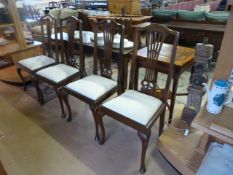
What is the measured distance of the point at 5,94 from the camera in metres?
2.59

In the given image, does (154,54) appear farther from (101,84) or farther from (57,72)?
(57,72)

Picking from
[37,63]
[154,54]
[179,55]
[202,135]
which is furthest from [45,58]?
[202,135]

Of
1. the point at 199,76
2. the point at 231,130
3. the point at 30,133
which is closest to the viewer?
the point at 231,130

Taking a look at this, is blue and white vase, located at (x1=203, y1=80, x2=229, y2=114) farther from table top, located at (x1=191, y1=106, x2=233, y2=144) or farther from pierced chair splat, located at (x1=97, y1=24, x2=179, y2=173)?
pierced chair splat, located at (x1=97, y1=24, x2=179, y2=173)

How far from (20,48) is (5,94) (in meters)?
0.72

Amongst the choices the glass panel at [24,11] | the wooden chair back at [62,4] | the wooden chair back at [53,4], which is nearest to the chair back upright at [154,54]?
the glass panel at [24,11]

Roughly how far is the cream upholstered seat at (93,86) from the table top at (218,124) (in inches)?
33.8

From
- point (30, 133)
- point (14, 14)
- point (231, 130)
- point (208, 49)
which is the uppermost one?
point (14, 14)

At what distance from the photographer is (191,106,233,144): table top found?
100cm

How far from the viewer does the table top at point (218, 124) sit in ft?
3.27

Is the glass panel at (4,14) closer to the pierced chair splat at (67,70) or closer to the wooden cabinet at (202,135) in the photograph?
the pierced chair splat at (67,70)

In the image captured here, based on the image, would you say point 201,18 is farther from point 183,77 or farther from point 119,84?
point 119,84

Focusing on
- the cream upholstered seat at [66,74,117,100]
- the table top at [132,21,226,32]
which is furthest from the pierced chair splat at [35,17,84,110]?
the table top at [132,21,226,32]

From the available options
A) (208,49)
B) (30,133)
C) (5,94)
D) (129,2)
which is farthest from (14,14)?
(129,2)
